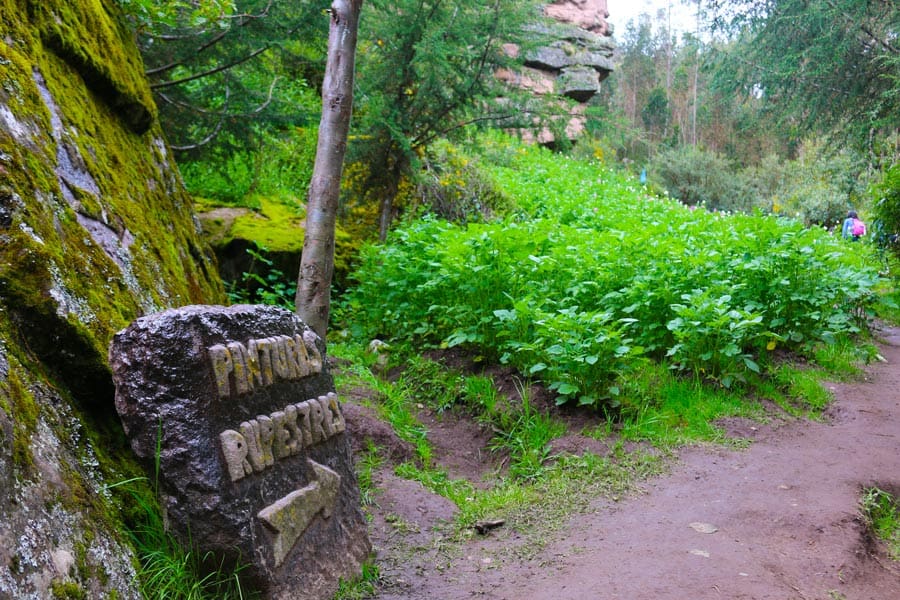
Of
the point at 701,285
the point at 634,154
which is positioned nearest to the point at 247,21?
the point at 701,285

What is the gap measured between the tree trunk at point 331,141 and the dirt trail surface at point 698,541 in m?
1.57

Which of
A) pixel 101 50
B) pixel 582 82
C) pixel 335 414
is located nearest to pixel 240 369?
pixel 335 414

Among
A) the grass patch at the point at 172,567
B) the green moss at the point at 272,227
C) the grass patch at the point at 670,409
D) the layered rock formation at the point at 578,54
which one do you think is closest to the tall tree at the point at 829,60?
the layered rock formation at the point at 578,54

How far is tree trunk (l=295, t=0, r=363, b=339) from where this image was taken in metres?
4.63

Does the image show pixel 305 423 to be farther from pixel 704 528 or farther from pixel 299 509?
pixel 704 528

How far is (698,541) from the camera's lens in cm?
345

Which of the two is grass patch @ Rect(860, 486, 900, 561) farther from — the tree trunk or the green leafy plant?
the green leafy plant

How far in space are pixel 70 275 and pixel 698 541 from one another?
10.4 feet

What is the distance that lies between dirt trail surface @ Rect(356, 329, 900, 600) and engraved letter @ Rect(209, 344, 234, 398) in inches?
45.7

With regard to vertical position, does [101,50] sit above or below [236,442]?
above

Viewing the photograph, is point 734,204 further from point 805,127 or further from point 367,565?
point 367,565

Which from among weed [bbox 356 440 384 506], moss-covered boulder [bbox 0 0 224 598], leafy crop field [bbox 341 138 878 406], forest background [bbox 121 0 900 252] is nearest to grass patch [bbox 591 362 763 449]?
leafy crop field [bbox 341 138 878 406]

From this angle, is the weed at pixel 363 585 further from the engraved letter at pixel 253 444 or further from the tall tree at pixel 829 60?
the tall tree at pixel 829 60

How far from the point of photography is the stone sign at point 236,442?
2.50 meters
